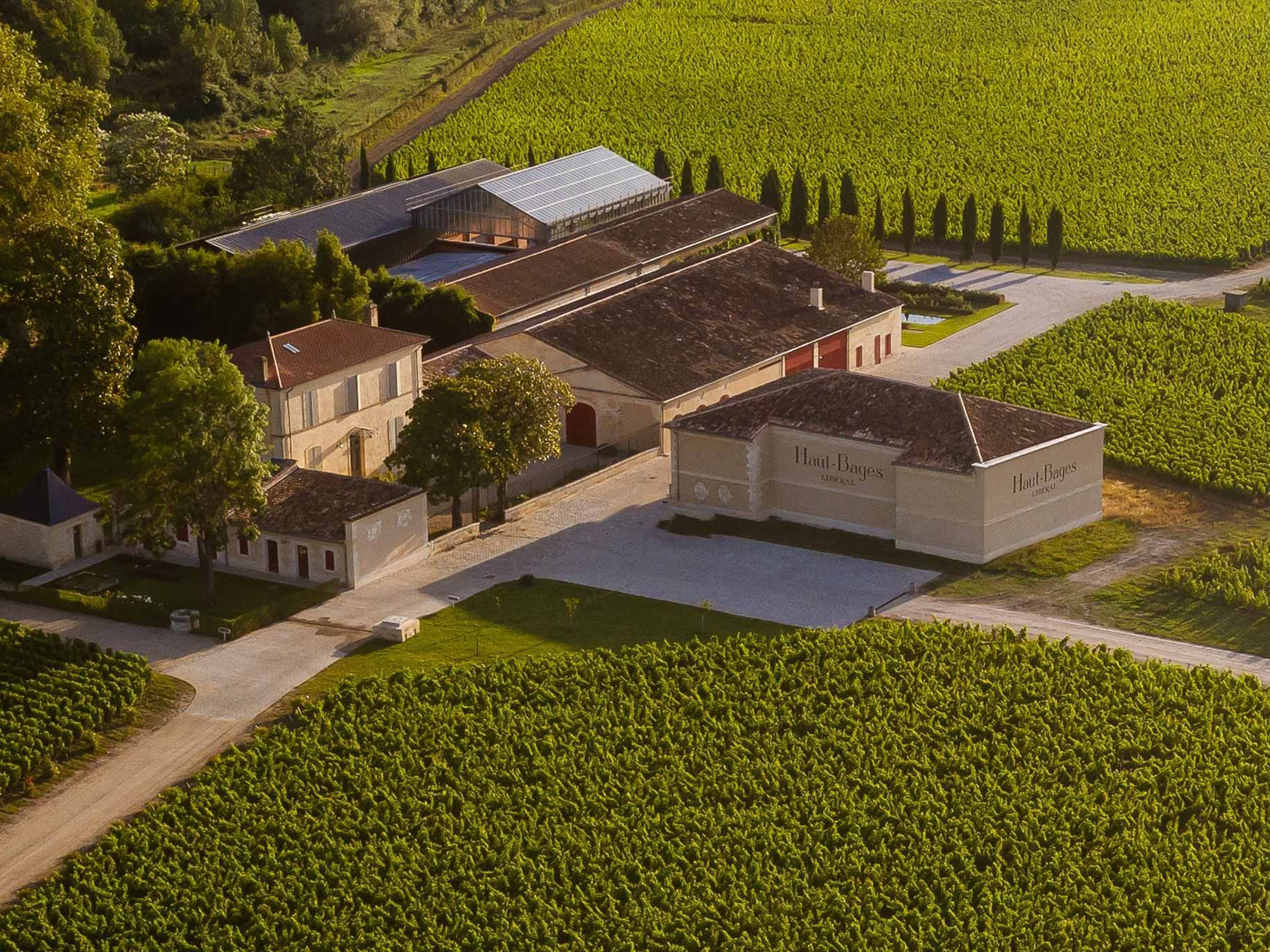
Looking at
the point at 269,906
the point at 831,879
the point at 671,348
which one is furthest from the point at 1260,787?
the point at 671,348

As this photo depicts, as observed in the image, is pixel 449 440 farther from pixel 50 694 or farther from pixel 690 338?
pixel 690 338

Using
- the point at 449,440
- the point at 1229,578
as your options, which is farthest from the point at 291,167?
the point at 1229,578

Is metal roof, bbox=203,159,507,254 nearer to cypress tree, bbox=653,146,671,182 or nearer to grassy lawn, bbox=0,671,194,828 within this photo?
cypress tree, bbox=653,146,671,182

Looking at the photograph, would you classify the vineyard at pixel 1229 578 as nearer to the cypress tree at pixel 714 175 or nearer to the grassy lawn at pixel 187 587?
the grassy lawn at pixel 187 587

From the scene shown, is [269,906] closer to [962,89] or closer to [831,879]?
[831,879]

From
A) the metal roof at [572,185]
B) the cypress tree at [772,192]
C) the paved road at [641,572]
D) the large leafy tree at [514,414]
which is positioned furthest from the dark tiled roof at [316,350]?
the cypress tree at [772,192]
